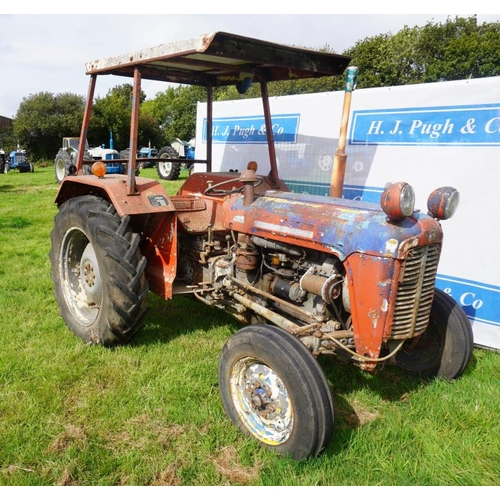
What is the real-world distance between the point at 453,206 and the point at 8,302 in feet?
12.9

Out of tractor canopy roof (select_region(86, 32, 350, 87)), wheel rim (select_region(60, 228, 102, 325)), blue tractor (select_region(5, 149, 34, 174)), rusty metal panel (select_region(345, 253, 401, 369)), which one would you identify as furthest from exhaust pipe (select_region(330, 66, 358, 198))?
blue tractor (select_region(5, 149, 34, 174))

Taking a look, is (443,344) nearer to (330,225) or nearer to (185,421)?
(330,225)

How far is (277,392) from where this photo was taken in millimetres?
2404

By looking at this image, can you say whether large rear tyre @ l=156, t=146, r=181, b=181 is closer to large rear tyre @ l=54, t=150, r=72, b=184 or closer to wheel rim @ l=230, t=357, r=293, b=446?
large rear tyre @ l=54, t=150, r=72, b=184

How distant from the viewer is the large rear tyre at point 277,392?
7.14 feet

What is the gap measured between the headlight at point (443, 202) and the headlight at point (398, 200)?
0.39 metres

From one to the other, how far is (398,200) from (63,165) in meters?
14.1

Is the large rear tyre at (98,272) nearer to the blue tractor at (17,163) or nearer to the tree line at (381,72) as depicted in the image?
the blue tractor at (17,163)

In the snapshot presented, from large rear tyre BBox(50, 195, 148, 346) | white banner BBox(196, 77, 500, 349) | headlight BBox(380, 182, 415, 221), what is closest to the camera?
headlight BBox(380, 182, 415, 221)

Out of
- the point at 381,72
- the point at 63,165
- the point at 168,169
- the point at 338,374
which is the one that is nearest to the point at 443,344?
the point at 338,374

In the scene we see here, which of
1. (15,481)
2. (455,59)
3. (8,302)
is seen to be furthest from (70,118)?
(15,481)

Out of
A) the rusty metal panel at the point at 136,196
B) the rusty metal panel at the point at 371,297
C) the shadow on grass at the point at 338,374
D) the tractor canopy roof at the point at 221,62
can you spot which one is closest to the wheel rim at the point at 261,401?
the shadow on grass at the point at 338,374

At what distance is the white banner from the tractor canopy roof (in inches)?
52.6

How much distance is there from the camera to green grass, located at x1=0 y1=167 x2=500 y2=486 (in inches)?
88.4
